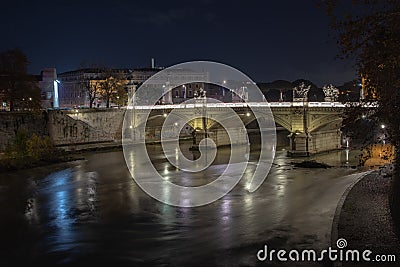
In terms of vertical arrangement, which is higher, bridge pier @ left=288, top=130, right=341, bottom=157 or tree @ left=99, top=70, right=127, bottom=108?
tree @ left=99, top=70, right=127, bottom=108

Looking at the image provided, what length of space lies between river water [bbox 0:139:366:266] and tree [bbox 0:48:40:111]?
652 inches

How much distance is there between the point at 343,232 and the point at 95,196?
1537 cm

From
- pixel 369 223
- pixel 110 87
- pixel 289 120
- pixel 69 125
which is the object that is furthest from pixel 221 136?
pixel 369 223

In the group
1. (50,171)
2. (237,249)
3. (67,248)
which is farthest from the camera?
(50,171)

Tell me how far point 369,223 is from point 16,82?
41.1 metres

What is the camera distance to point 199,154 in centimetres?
4509

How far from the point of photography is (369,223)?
45.3ft

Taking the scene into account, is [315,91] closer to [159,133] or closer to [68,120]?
[159,133]

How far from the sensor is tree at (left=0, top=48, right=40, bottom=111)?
4497 centimetres

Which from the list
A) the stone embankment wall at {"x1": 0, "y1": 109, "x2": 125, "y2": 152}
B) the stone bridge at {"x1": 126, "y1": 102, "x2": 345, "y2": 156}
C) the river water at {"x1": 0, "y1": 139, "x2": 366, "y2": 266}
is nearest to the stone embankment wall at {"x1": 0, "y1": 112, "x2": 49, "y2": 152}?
the stone embankment wall at {"x1": 0, "y1": 109, "x2": 125, "y2": 152}

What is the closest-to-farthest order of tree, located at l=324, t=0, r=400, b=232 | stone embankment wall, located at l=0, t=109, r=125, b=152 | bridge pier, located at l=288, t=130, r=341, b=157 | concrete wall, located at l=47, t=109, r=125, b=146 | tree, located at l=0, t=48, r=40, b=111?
tree, located at l=324, t=0, r=400, b=232
bridge pier, located at l=288, t=130, r=341, b=157
stone embankment wall, located at l=0, t=109, r=125, b=152
tree, located at l=0, t=48, r=40, b=111
concrete wall, located at l=47, t=109, r=125, b=146

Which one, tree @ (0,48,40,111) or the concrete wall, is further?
the concrete wall

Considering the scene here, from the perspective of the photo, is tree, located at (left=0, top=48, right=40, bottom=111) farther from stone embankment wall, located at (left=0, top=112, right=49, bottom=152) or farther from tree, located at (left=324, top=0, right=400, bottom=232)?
tree, located at (left=324, top=0, right=400, bottom=232)

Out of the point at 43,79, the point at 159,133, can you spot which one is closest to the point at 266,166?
the point at 159,133
